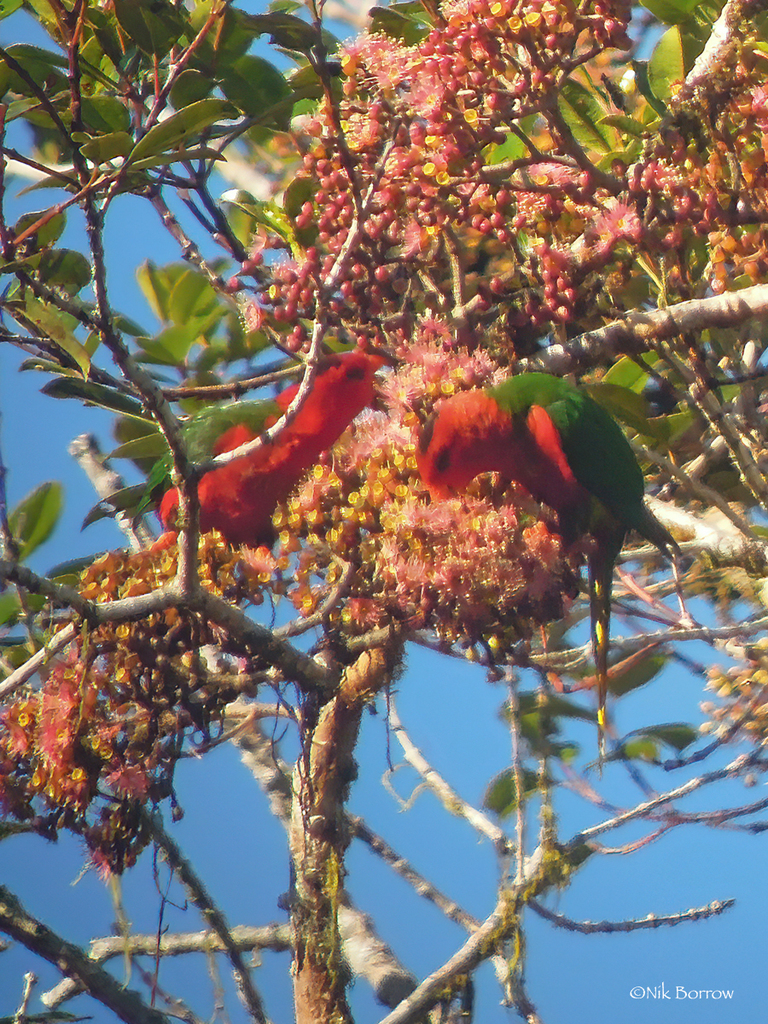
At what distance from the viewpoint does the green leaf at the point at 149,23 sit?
133 centimetres

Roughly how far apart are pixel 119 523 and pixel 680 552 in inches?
49.9

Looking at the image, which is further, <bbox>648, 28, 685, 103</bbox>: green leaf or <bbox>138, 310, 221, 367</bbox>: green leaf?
<bbox>138, 310, 221, 367</bbox>: green leaf

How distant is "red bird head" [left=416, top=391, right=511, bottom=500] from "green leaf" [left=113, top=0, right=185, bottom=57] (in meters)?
0.66

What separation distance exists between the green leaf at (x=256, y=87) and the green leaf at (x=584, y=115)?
0.57m

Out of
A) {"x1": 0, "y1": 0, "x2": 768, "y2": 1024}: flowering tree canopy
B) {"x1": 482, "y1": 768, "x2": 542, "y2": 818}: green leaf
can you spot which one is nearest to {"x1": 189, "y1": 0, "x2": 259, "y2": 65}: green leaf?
{"x1": 0, "y1": 0, "x2": 768, "y2": 1024}: flowering tree canopy

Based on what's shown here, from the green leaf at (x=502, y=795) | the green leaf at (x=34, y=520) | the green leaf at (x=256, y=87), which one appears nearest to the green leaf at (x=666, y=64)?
the green leaf at (x=256, y=87)

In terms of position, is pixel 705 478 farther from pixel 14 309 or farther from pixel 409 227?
pixel 14 309

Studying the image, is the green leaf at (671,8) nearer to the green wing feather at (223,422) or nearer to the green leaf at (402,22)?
the green leaf at (402,22)

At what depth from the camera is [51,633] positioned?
4.45 ft

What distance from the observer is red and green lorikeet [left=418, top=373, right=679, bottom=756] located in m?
Result: 1.48

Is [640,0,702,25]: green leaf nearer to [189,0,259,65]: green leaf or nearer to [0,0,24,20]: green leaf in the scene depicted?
[189,0,259,65]: green leaf

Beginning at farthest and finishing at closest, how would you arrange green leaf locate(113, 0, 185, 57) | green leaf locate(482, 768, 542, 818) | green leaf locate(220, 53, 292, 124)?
green leaf locate(482, 768, 542, 818) → green leaf locate(220, 53, 292, 124) → green leaf locate(113, 0, 185, 57)

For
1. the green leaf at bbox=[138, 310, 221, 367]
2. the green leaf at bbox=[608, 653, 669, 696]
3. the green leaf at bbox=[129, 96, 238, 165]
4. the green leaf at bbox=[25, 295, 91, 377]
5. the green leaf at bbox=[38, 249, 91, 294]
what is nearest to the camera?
the green leaf at bbox=[25, 295, 91, 377]

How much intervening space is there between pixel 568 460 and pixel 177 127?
82cm
